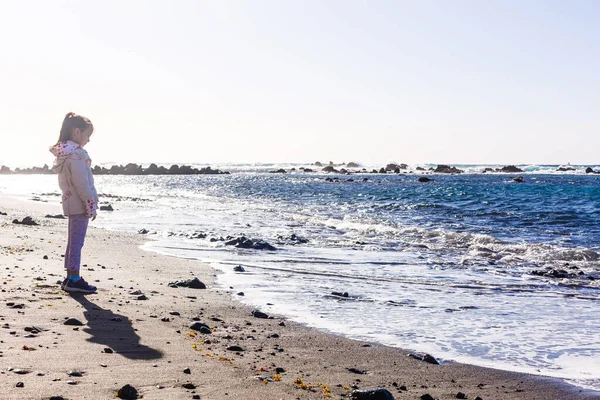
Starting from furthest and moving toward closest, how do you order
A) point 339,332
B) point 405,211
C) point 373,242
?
1. point 405,211
2. point 373,242
3. point 339,332

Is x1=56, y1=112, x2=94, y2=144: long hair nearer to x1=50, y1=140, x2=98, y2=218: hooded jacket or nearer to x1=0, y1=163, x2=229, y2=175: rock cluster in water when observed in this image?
x1=50, y1=140, x2=98, y2=218: hooded jacket

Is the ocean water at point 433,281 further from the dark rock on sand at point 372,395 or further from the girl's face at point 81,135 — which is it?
the girl's face at point 81,135

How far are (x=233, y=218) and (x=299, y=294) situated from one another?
16.4 meters

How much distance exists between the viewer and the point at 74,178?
7215 mm

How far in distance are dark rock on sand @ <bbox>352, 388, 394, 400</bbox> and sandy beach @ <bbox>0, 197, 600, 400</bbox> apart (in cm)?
13

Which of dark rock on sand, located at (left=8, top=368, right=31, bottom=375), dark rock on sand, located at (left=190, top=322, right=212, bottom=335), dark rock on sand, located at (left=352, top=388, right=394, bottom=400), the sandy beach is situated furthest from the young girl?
dark rock on sand, located at (left=352, top=388, right=394, bottom=400)

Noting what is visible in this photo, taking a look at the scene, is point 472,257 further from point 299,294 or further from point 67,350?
point 67,350

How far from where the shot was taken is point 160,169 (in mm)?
123562

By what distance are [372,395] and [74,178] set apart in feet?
15.9

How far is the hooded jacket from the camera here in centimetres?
719

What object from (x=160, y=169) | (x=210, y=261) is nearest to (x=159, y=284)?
(x=210, y=261)

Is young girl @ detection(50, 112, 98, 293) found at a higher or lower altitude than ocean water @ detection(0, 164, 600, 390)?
higher

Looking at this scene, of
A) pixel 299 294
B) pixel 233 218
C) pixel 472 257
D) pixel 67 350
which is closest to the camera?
pixel 67 350

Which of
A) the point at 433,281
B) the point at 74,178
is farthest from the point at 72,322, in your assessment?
the point at 433,281
